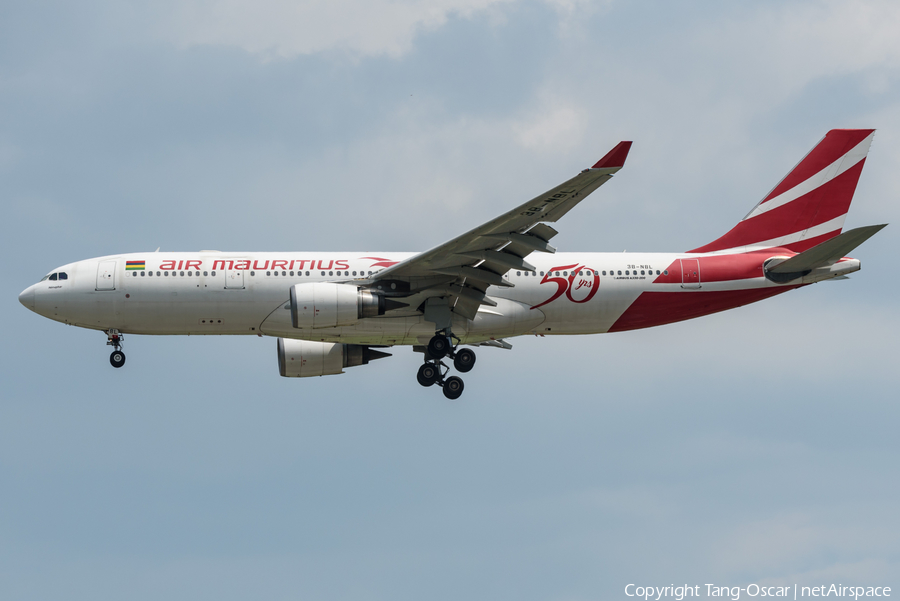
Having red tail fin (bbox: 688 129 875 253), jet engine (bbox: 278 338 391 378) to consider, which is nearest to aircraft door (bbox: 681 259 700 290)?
red tail fin (bbox: 688 129 875 253)

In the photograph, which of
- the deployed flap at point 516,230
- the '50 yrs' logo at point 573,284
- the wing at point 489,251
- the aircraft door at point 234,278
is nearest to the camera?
the deployed flap at point 516,230

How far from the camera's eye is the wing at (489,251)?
78.7ft

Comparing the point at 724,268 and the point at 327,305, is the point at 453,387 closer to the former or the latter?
the point at 327,305

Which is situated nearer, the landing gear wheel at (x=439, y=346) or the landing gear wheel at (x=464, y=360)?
the landing gear wheel at (x=439, y=346)

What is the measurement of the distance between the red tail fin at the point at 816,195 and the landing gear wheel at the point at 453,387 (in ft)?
36.3

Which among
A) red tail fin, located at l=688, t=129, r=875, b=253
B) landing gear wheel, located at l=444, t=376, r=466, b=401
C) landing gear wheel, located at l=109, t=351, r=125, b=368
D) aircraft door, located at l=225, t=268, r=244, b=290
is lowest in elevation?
landing gear wheel, located at l=444, t=376, r=466, b=401

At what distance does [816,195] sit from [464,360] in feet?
45.0

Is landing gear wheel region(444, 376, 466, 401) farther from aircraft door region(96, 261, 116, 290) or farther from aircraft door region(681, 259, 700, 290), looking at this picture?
aircraft door region(96, 261, 116, 290)

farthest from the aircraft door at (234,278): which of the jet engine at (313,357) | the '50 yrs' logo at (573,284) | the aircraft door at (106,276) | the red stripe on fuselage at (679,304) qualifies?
the red stripe on fuselage at (679,304)

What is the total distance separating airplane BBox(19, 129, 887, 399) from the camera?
2861 cm

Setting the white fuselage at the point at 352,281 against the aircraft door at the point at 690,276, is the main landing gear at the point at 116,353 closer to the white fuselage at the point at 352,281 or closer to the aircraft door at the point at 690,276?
the white fuselage at the point at 352,281

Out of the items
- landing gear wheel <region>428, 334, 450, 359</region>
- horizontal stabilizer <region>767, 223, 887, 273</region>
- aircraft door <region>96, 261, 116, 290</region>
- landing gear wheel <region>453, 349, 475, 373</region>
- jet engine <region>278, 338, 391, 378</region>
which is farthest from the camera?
jet engine <region>278, 338, 391, 378</region>

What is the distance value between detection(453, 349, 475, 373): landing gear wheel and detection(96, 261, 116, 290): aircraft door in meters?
10.8

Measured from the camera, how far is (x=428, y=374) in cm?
3127
